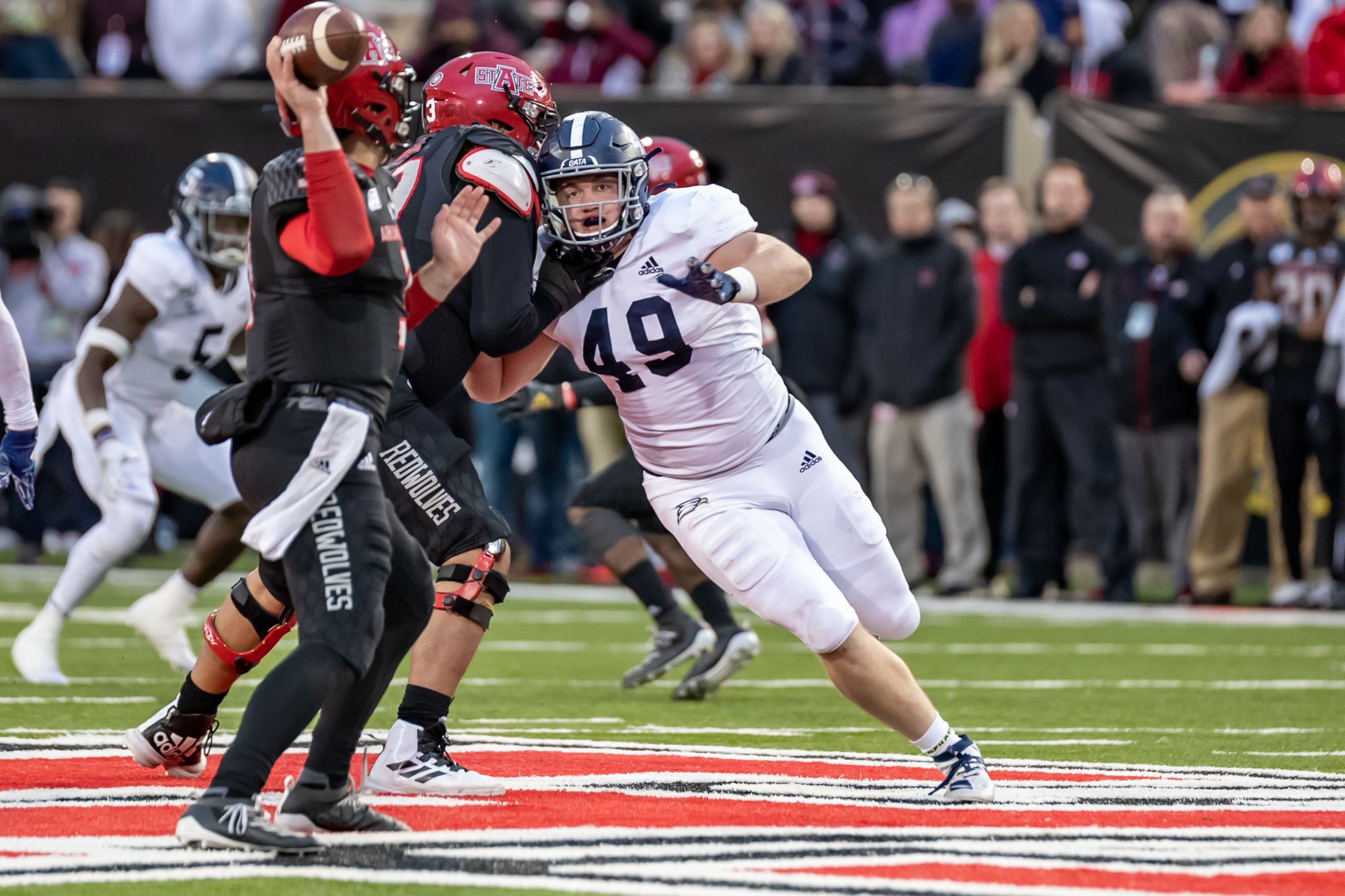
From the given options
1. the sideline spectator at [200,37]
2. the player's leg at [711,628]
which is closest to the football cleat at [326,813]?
the player's leg at [711,628]

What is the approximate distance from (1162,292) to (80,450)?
639 cm

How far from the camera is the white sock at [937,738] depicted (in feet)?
16.0

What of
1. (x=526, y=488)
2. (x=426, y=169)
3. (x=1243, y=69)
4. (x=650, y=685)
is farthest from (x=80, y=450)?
(x=1243, y=69)

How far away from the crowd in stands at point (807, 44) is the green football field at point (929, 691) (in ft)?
13.0

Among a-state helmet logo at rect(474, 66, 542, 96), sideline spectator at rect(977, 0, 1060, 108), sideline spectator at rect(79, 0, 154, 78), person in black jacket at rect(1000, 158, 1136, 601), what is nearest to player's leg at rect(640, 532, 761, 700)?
a-state helmet logo at rect(474, 66, 542, 96)

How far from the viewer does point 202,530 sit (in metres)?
7.76

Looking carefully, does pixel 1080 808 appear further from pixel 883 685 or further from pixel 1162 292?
pixel 1162 292

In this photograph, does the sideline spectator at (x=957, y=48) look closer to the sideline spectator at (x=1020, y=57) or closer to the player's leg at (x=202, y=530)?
the sideline spectator at (x=1020, y=57)

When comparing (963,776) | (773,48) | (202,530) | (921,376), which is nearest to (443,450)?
(963,776)

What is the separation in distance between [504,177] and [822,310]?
7150mm

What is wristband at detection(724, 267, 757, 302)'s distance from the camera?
4898 mm

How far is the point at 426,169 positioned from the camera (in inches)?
207

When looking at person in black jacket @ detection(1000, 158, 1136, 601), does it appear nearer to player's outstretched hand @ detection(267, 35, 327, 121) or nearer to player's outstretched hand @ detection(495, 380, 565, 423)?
player's outstretched hand @ detection(495, 380, 565, 423)

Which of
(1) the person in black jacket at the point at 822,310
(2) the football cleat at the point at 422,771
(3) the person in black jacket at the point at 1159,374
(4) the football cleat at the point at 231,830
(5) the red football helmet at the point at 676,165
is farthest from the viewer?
(1) the person in black jacket at the point at 822,310
